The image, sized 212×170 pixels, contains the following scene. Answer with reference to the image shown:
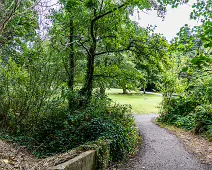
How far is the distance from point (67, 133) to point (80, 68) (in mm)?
4203

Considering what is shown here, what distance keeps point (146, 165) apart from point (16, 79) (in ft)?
13.0

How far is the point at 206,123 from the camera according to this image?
830cm

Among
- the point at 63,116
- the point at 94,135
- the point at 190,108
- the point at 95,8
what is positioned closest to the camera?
the point at 94,135

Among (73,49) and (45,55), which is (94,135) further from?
(73,49)

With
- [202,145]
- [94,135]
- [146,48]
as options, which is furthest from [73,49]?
[202,145]

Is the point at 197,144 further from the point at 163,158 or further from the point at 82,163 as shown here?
the point at 82,163

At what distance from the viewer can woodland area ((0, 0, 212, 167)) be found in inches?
191

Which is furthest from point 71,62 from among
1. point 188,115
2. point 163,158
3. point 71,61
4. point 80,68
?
point 188,115

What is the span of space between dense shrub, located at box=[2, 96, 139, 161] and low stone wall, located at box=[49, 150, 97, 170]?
2.68ft

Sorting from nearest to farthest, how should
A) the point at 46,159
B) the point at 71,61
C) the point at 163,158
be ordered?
the point at 46,159, the point at 163,158, the point at 71,61

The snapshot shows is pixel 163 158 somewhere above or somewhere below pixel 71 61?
below

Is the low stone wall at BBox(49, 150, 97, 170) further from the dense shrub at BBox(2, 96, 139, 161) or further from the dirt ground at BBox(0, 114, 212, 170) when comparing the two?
the dense shrub at BBox(2, 96, 139, 161)

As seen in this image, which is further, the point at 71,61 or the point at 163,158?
the point at 71,61

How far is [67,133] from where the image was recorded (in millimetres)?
5219
